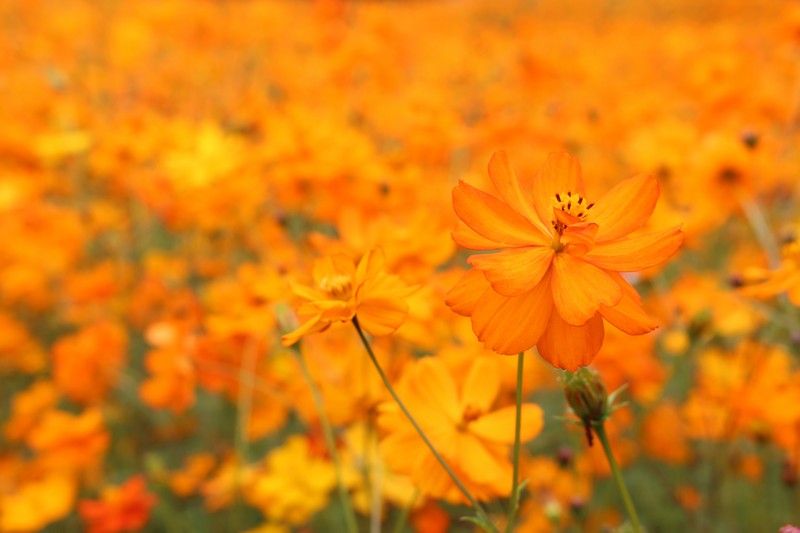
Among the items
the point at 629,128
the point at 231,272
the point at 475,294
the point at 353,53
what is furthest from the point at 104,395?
the point at 629,128

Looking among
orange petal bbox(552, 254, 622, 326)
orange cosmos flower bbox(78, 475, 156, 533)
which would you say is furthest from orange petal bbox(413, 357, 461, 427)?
orange cosmos flower bbox(78, 475, 156, 533)

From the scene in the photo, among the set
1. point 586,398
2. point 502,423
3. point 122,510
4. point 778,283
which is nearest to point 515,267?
point 586,398

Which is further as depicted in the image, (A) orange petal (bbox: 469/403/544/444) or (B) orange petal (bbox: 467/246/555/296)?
(A) orange petal (bbox: 469/403/544/444)

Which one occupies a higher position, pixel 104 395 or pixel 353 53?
pixel 353 53

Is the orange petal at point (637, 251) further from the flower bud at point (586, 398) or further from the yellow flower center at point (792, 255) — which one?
the yellow flower center at point (792, 255)

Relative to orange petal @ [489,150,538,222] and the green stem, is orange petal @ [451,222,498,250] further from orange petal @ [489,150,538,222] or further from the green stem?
the green stem

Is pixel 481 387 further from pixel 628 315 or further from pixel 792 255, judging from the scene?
pixel 792 255

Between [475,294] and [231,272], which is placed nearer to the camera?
[475,294]

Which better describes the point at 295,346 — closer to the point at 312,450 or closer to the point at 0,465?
the point at 312,450
